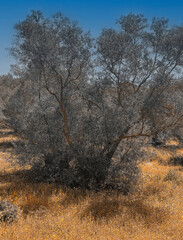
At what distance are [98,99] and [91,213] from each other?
16.1ft

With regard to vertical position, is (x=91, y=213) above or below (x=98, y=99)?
below

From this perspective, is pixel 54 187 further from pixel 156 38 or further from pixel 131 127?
pixel 156 38

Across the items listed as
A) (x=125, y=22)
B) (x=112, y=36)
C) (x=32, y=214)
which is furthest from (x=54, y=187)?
(x=125, y=22)

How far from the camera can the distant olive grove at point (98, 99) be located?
7867 mm

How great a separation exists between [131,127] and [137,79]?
8.03 ft

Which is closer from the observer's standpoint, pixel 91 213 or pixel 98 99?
pixel 91 213

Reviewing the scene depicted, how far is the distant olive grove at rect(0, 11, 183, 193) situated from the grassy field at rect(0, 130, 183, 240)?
3.21 ft

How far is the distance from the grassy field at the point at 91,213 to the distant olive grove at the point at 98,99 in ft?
3.21

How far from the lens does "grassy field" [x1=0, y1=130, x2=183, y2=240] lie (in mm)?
4949

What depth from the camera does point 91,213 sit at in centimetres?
613

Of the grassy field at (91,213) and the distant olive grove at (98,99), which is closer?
the grassy field at (91,213)

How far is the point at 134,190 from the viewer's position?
27.5ft

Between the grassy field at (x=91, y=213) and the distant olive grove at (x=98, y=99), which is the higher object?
the distant olive grove at (x=98, y=99)

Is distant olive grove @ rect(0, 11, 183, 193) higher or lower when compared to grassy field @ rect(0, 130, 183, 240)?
higher
